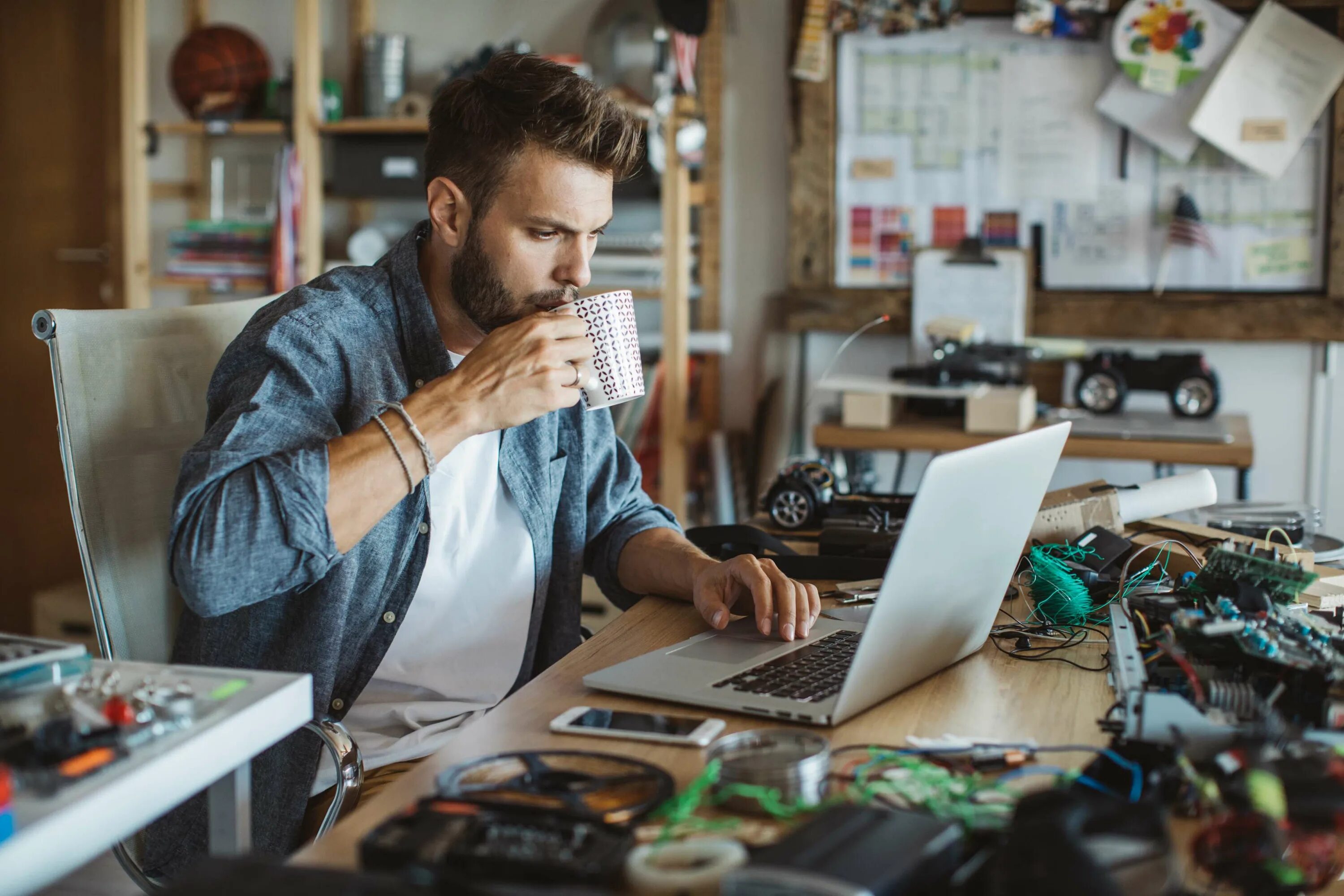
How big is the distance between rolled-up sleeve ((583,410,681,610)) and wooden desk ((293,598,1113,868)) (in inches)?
13.6

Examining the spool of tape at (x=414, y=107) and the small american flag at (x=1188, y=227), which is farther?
the spool of tape at (x=414, y=107)

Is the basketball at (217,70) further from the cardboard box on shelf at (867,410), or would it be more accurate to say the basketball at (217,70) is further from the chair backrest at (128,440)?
the chair backrest at (128,440)

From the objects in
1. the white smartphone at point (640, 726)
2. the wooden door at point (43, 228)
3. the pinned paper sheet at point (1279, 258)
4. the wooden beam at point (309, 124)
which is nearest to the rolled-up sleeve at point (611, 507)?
the white smartphone at point (640, 726)

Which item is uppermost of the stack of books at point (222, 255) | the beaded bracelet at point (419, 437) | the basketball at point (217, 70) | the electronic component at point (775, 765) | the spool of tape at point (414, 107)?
the basketball at point (217, 70)

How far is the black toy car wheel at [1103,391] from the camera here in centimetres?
272

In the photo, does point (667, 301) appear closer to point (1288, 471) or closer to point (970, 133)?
point (970, 133)

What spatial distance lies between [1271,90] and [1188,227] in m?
0.35

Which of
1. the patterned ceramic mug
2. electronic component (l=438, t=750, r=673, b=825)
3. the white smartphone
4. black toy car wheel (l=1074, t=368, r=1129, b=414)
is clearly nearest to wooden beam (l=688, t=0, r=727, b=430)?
black toy car wheel (l=1074, t=368, r=1129, b=414)

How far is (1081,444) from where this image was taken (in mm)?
2504

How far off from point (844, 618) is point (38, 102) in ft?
11.3

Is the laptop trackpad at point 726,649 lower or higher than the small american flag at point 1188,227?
lower

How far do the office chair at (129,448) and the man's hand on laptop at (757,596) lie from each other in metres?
0.37

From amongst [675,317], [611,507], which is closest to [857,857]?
[611,507]

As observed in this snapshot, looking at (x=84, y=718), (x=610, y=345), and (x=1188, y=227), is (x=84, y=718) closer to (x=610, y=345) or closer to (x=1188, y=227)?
(x=610, y=345)
